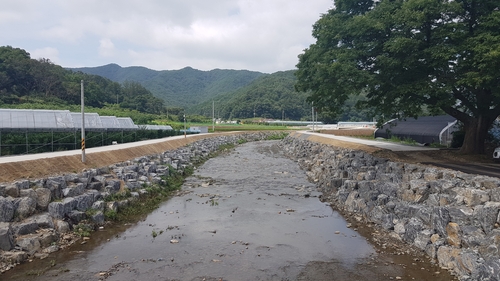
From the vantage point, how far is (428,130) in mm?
30141

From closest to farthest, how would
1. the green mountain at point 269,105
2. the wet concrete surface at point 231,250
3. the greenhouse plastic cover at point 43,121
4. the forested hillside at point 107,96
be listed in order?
the wet concrete surface at point 231,250
the greenhouse plastic cover at point 43,121
the forested hillside at point 107,96
the green mountain at point 269,105

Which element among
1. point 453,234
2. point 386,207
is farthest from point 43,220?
point 453,234

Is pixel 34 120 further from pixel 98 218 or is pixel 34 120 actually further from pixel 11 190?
pixel 98 218

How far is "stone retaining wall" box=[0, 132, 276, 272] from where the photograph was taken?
996 cm

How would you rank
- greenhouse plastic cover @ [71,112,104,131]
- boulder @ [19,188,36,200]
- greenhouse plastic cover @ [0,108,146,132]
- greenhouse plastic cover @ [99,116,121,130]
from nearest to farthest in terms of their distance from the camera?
1. boulder @ [19,188,36,200]
2. greenhouse plastic cover @ [0,108,146,132]
3. greenhouse plastic cover @ [71,112,104,131]
4. greenhouse plastic cover @ [99,116,121,130]

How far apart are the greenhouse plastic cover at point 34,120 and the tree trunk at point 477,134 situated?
91.3ft

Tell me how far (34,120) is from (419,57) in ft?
84.2

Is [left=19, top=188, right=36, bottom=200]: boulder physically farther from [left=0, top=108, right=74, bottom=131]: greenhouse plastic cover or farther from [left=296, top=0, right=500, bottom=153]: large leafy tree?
[left=296, top=0, right=500, bottom=153]: large leafy tree

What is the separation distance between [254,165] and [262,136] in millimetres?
45568

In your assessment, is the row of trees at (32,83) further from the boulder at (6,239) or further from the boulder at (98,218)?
the boulder at (6,239)

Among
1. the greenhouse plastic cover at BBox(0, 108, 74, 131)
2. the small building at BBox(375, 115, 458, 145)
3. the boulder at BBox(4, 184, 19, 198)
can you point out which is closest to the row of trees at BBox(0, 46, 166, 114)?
the greenhouse plastic cover at BBox(0, 108, 74, 131)

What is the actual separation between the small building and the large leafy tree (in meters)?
7.65

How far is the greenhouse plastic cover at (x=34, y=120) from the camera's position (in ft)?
76.0

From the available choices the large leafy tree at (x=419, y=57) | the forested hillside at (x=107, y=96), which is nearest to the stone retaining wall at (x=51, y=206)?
the large leafy tree at (x=419, y=57)
